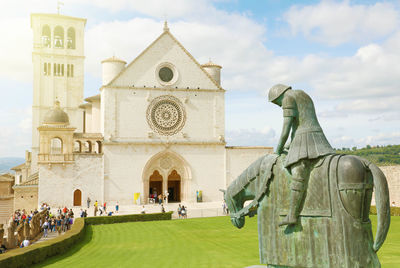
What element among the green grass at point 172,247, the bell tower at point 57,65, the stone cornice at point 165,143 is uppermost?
the bell tower at point 57,65

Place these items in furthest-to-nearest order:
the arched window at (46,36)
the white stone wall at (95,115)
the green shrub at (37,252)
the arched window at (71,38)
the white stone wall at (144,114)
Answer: the arched window at (71,38)
the arched window at (46,36)
the white stone wall at (95,115)
the white stone wall at (144,114)
the green shrub at (37,252)

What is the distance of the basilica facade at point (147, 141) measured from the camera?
127 ft

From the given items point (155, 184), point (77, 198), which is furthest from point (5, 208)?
point (155, 184)

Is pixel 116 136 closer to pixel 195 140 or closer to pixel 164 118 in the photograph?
pixel 164 118

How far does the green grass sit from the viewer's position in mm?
15336

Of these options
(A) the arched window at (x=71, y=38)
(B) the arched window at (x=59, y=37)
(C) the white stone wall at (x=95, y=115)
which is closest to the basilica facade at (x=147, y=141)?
(C) the white stone wall at (x=95, y=115)

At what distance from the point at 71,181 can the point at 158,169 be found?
9.01 metres

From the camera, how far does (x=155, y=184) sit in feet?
142

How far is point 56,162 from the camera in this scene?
37.8m

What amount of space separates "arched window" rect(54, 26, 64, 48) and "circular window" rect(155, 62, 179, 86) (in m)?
25.3

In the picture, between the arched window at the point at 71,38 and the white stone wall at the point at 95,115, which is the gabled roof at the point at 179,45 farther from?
the arched window at the point at 71,38

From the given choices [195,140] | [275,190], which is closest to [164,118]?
[195,140]

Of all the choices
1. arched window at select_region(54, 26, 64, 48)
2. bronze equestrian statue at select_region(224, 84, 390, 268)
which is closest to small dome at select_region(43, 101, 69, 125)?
arched window at select_region(54, 26, 64, 48)

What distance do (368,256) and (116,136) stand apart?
36.8 m
